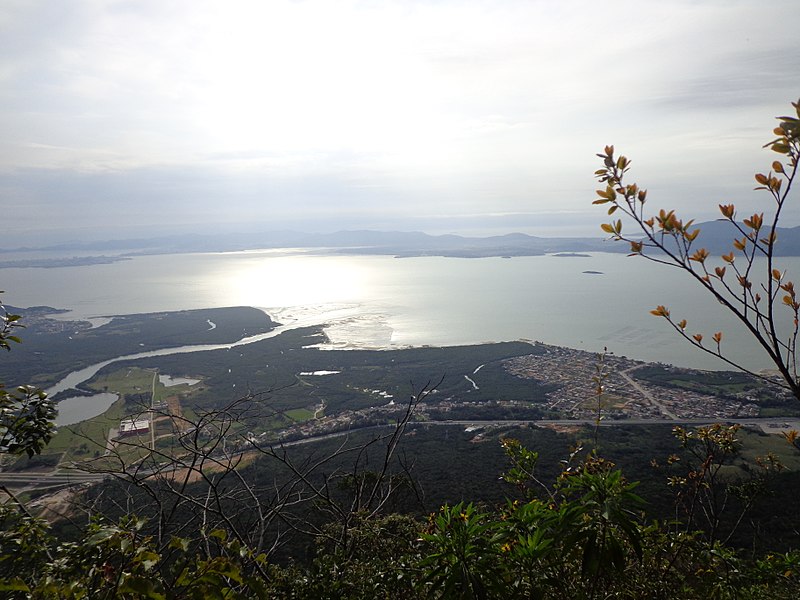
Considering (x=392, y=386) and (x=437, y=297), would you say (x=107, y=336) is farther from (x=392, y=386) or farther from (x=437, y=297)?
(x=437, y=297)

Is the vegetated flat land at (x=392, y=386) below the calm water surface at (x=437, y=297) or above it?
below

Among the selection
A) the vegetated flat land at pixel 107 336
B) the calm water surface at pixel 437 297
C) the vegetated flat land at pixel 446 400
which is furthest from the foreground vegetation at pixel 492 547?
the vegetated flat land at pixel 107 336

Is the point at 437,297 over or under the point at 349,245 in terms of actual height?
under

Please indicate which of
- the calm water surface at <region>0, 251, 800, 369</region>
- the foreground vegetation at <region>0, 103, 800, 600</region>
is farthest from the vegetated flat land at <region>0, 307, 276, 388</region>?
the foreground vegetation at <region>0, 103, 800, 600</region>

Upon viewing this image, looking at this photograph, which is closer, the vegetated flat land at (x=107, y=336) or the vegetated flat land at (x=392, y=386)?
the vegetated flat land at (x=392, y=386)

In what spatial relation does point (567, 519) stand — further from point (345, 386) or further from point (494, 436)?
point (345, 386)

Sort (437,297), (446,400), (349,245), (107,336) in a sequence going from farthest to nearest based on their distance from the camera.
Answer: (349,245) < (437,297) < (107,336) < (446,400)

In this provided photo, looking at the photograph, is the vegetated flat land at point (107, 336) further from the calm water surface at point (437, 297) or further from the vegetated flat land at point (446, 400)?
the calm water surface at point (437, 297)

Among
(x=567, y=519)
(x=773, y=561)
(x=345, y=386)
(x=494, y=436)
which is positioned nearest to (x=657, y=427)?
(x=494, y=436)

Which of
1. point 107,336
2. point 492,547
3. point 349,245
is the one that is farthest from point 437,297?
point 349,245
